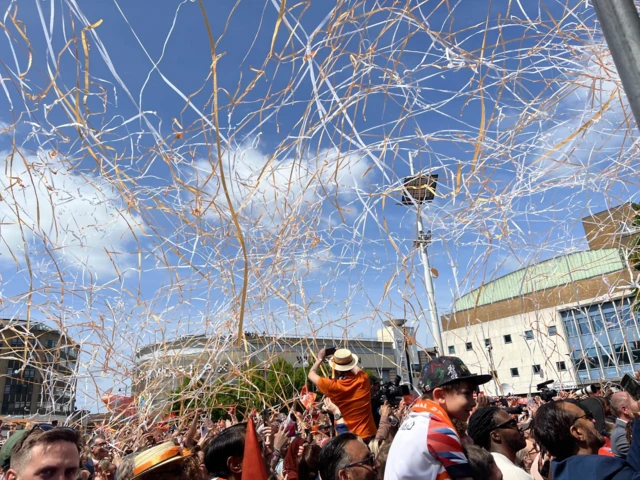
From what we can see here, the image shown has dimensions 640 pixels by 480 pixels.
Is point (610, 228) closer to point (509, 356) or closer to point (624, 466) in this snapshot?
point (624, 466)

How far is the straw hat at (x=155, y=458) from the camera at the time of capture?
194 centimetres

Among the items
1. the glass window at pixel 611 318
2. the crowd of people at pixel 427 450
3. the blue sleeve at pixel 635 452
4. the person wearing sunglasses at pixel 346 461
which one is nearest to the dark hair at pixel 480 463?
the crowd of people at pixel 427 450

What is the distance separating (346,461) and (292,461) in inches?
57.3

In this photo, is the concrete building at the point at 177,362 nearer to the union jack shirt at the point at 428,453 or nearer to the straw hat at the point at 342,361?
the straw hat at the point at 342,361

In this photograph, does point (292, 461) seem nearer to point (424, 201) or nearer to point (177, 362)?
point (177, 362)

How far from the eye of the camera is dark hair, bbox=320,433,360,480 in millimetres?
2047

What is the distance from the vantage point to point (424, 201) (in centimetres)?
333

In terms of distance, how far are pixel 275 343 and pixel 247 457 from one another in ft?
7.59

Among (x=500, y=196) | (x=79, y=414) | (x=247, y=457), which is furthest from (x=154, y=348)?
(x=500, y=196)

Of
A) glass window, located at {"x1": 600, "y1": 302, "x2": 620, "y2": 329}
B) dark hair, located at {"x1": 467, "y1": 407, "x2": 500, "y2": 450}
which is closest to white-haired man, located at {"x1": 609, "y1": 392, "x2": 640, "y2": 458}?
glass window, located at {"x1": 600, "y1": 302, "x2": 620, "y2": 329}

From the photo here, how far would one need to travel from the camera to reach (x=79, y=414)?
4.14 m

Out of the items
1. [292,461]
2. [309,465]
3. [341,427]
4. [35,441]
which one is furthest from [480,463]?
[341,427]

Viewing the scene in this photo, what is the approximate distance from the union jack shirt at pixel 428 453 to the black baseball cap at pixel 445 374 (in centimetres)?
16

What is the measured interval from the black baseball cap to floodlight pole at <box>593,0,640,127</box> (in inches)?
52.8
